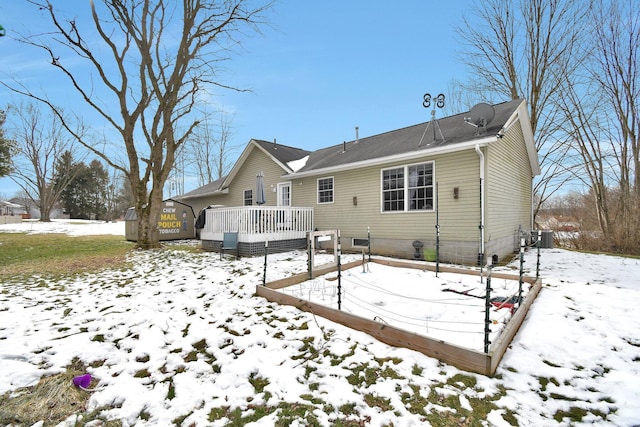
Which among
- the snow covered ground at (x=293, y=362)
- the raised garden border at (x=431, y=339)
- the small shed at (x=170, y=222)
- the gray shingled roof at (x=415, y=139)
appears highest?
the gray shingled roof at (x=415, y=139)

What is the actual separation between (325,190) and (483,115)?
596cm

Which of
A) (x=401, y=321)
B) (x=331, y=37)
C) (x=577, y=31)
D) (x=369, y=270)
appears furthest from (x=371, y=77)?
(x=401, y=321)

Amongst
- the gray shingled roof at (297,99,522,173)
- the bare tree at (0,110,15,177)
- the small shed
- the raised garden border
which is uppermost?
the bare tree at (0,110,15,177)

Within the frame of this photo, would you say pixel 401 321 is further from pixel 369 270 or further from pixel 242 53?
pixel 242 53

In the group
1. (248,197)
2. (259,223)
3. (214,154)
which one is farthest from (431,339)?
(214,154)

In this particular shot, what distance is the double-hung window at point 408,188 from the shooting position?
8552 mm

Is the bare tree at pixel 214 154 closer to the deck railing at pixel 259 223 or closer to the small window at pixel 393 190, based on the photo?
the deck railing at pixel 259 223

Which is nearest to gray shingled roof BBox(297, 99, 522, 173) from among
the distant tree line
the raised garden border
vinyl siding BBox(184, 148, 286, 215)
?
vinyl siding BBox(184, 148, 286, 215)

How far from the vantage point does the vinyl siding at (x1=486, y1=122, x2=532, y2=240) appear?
7.96 metres

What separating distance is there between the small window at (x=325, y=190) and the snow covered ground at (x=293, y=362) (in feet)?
21.9

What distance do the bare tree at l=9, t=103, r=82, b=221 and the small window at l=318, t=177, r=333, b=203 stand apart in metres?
30.8

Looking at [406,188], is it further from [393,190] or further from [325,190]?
[325,190]

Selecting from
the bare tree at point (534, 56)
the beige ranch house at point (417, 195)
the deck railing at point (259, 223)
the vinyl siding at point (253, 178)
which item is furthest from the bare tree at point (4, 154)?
the bare tree at point (534, 56)

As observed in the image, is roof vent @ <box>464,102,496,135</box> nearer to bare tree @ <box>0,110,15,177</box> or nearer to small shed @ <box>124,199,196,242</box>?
small shed @ <box>124,199,196,242</box>
